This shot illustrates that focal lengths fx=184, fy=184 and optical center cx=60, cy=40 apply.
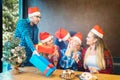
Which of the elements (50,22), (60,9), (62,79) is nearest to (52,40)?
(50,22)

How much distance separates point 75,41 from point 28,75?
0.66 m

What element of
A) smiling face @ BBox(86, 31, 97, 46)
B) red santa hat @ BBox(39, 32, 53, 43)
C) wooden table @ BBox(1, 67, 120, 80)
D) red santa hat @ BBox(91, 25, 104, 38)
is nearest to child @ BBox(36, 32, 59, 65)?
red santa hat @ BBox(39, 32, 53, 43)

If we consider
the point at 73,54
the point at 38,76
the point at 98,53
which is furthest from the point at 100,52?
the point at 38,76

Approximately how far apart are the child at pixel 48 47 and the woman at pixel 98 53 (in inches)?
15.8

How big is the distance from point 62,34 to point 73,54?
0.27 metres

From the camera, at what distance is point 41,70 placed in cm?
196

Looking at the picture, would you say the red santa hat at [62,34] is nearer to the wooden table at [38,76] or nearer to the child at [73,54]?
the child at [73,54]

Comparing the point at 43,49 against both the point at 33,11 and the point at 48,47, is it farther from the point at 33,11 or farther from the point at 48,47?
the point at 33,11

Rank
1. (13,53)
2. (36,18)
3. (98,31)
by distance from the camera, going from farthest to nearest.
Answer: (36,18)
(98,31)
(13,53)

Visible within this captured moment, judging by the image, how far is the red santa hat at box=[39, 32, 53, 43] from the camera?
7.12 feet

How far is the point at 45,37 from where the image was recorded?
219 cm

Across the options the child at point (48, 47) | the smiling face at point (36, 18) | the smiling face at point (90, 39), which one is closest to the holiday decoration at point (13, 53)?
the child at point (48, 47)

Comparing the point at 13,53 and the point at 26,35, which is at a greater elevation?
the point at 26,35

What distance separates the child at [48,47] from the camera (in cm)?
210
